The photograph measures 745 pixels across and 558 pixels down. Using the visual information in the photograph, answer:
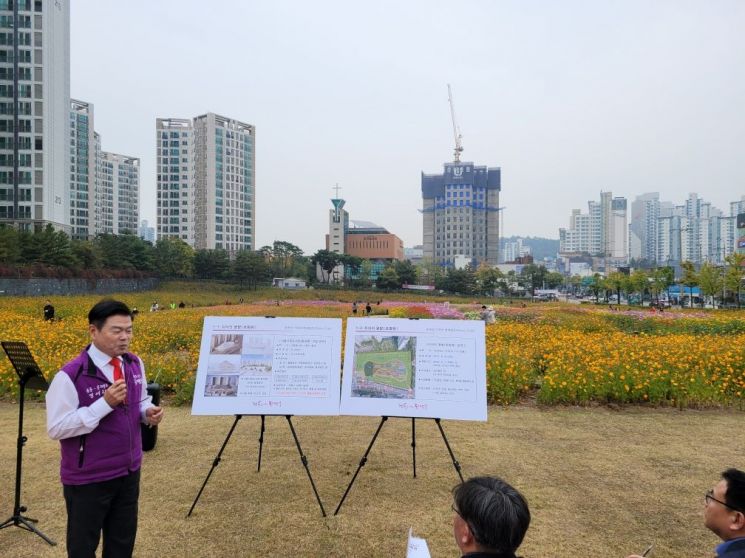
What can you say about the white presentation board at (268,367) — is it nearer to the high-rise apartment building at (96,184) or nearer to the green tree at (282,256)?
the high-rise apartment building at (96,184)

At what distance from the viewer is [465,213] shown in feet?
495

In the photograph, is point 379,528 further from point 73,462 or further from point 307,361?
point 73,462

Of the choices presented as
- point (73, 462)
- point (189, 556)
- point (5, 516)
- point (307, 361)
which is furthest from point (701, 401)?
point (5, 516)

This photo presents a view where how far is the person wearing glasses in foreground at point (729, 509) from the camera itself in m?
2.41

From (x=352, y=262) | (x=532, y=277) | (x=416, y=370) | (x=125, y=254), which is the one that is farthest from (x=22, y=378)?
(x=532, y=277)

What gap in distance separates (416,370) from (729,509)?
264 cm

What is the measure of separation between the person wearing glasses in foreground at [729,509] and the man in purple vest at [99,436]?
3271 millimetres

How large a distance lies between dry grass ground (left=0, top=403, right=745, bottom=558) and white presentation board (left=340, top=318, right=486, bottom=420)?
107 centimetres

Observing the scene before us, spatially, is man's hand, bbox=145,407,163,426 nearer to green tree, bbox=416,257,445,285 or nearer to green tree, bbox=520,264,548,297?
green tree, bbox=416,257,445,285

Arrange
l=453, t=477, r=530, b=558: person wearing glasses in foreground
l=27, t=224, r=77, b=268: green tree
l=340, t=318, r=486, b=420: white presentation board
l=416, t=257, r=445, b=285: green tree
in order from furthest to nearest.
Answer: l=416, t=257, r=445, b=285: green tree
l=27, t=224, r=77, b=268: green tree
l=340, t=318, r=486, b=420: white presentation board
l=453, t=477, r=530, b=558: person wearing glasses in foreground

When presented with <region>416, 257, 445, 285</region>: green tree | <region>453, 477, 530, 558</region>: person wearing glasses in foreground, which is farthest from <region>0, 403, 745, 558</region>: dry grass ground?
<region>416, 257, 445, 285</region>: green tree

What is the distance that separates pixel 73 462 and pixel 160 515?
2.07m

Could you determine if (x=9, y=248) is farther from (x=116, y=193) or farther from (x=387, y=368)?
(x=116, y=193)

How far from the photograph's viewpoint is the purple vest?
9.60ft
